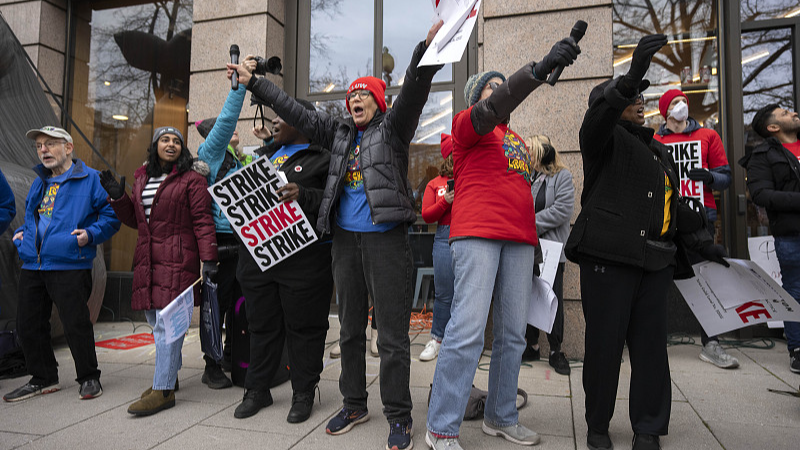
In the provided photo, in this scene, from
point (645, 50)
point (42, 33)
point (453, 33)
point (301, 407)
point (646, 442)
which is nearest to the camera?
point (645, 50)

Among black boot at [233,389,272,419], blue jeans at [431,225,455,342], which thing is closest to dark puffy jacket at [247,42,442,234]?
black boot at [233,389,272,419]

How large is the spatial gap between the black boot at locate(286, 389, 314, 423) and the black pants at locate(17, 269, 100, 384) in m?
1.76

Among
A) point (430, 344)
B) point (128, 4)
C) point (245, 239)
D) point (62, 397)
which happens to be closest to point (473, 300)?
point (245, 239)

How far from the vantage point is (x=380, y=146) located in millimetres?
3184

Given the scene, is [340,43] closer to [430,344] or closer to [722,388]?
[430,344]

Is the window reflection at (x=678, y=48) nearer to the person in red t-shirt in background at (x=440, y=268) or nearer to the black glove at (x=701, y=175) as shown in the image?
the black glove at (x=701, y=175)

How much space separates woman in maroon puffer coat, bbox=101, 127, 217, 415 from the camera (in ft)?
12.7

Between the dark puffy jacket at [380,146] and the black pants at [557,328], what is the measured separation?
7.03 ft

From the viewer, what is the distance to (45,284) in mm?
4227

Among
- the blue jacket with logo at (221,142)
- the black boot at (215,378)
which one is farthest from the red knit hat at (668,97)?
the black boot at (215,378)

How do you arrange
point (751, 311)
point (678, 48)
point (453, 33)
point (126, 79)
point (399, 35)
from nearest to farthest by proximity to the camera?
point (453, 33), point (751, 311), point (678, 48), point (399, 35), point (126, 79)

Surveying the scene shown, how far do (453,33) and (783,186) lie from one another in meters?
3.83

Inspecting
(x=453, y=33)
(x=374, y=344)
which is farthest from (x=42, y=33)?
(x=453, y=33)

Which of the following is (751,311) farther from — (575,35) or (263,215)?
(263,215)
